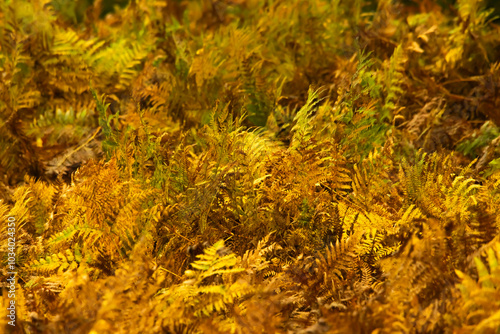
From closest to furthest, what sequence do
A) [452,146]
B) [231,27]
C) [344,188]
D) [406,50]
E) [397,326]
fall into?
1. [397,326]
2. [344,188]
3. [452,146]
4. [406,50]
5. [231,27]

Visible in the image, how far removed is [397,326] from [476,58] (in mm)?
1691

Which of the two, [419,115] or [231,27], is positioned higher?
[231,27]

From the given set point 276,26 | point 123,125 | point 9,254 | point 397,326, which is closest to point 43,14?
point 123,125

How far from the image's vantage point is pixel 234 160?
173cm

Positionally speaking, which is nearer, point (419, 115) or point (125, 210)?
point (125, 210)

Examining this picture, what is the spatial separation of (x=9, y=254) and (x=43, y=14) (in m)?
1.42

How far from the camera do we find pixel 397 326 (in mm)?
1251

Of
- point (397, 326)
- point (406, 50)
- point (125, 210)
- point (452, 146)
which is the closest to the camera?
point (397, 326)

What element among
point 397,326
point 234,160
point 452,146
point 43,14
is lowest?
point 452,146

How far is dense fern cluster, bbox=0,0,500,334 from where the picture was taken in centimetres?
132

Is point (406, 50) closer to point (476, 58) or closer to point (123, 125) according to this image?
point (476, 58)

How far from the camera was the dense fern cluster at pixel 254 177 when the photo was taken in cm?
132

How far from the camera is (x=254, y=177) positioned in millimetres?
1774

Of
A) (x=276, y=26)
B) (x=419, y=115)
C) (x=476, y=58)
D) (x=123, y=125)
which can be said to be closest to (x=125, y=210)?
(x=123, y=125)
